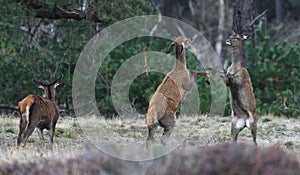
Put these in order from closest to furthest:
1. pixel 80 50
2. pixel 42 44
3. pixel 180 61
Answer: pixel 180 61
pixel 80 50
pixel 42 44

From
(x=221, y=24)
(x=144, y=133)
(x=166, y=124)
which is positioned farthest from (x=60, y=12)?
(x=221, y=24)

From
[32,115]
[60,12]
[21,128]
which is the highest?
[60,12]

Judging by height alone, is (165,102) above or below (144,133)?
above

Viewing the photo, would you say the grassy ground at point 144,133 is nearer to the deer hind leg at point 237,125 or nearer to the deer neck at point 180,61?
the deer hind leg at point 237,125

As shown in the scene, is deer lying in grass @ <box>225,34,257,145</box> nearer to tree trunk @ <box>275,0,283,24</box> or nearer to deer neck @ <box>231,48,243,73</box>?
deer neck @ <box>231,48,243,73</box>

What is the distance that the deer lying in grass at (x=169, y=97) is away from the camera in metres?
11.4

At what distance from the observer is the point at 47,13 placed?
17750mm

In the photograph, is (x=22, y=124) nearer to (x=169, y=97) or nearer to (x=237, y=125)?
(x=169, y=97)

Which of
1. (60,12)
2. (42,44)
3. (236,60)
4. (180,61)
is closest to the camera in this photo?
(236,60)

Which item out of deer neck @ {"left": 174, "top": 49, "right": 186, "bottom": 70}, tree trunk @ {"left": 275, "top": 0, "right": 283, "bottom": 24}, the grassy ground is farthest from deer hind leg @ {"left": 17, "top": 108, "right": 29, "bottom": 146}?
tree trunk @ {"left": 275, "top": 0, "right": 283, "bottom": 24}

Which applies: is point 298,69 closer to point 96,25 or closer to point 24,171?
point 96,25

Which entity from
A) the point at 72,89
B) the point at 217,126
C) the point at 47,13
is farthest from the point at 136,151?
the point at 72,89

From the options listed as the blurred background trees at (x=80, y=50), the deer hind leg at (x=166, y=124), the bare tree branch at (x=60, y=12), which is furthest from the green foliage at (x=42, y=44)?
the deer hind leg at (x=166, y=124)

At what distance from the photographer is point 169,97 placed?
11.8 meters
